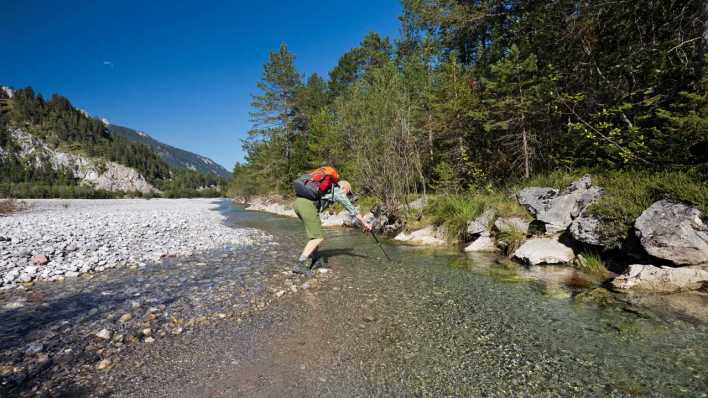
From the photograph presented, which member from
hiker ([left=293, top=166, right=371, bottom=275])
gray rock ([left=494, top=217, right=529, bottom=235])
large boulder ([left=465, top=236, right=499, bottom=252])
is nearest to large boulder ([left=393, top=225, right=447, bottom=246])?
large boulder ([left=465, top=236, right=499, bottom=252])

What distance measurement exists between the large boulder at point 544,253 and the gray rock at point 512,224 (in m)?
1.19

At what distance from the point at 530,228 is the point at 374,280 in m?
6.26

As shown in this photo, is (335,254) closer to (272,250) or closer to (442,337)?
(272,250)

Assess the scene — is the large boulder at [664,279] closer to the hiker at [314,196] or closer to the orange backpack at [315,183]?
the hiker at [314,196]

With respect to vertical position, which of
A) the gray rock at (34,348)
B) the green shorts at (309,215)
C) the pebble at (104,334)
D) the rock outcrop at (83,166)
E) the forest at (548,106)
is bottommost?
the pebble at (104,334)

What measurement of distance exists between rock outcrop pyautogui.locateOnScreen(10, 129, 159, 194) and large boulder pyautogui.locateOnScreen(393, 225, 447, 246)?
497ft

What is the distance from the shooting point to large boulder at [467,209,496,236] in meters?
11.7

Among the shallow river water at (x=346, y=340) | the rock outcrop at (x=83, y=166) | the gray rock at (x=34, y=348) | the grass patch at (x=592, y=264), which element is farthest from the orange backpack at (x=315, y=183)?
the rock outcrop at (x=83, y=166)

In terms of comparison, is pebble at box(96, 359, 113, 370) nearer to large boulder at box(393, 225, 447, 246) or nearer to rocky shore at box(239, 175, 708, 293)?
rocky shore at box(239, 175, 708, 293)

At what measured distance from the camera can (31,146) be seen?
135375 mm

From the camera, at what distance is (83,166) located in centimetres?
14238

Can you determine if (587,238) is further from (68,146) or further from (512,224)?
(68,146)

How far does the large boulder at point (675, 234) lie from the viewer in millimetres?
6254

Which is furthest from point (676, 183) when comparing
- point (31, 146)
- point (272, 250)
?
point (31, 146)
